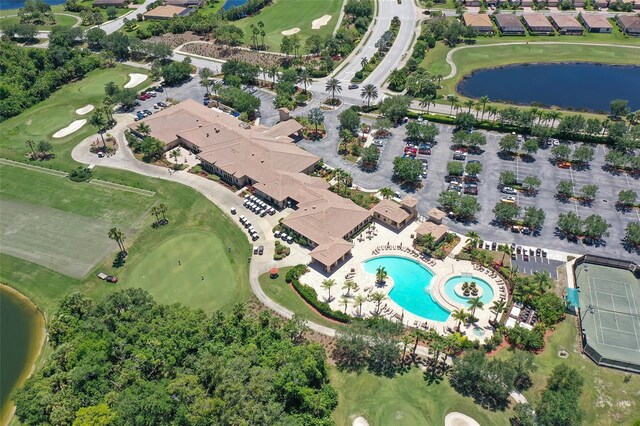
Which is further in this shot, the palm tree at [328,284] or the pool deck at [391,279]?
the palm tree at [328,284]

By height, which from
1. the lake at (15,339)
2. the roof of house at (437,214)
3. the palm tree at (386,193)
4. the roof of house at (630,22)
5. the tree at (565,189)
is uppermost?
the roof of house at (630,22)

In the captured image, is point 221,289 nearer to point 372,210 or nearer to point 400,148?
point 372,210

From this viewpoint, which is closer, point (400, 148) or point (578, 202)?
point (578, 202)

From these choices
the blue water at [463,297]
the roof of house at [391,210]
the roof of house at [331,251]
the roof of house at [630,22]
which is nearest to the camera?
the blue water at [463,297]

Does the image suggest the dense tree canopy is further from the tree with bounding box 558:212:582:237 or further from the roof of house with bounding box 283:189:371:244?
the tree with bounding box 558:212:582:237

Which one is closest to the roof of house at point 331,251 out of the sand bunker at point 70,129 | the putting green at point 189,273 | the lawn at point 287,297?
the lawn at point 287,297

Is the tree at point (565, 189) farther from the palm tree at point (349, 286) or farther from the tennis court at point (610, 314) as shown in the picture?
the palm tree at point (349, 286)

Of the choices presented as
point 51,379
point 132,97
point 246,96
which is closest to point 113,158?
point 132,97
